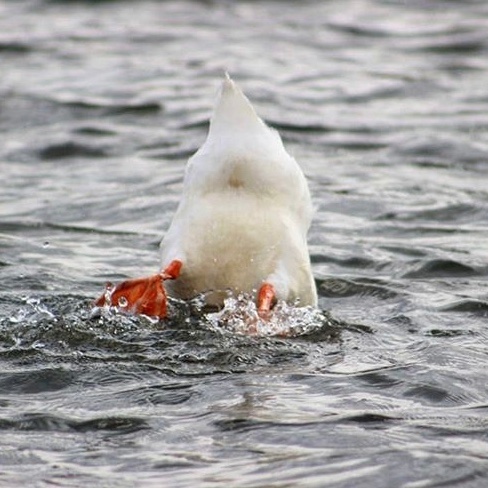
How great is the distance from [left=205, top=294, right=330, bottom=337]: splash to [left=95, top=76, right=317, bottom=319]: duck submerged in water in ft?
0.15

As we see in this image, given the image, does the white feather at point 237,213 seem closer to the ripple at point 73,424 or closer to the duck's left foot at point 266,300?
the duck's left foot at point 266,300

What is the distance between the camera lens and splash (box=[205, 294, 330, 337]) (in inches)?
236

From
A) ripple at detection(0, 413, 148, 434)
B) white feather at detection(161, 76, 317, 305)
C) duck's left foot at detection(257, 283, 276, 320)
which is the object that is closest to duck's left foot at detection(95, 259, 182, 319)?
white feather at detection(161, 76, 317, 305)

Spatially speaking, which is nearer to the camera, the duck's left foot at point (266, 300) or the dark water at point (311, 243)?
the dark water at point (311, 243)

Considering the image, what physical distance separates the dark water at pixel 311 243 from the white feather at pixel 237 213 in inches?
10.5

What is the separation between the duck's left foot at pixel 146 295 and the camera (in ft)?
19.7

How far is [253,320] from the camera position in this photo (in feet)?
19.6

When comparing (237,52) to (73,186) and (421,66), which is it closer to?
(421,66)

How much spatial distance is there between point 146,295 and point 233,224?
51 centimetres

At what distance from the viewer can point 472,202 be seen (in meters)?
9.00

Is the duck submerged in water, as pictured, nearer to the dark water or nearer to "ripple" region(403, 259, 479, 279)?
the dark water

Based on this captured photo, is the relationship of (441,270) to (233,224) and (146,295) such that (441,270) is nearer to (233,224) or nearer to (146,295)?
(233,224)

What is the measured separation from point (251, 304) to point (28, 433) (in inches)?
58.1

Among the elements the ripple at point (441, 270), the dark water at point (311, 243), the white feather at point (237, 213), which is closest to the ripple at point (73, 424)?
the dark water at point (311, 243)
